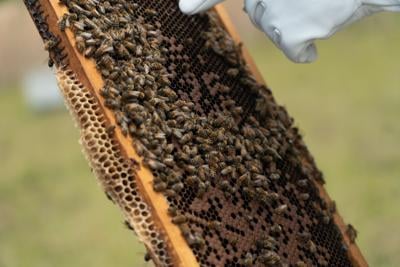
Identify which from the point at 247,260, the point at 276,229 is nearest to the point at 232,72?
the point at 276,229

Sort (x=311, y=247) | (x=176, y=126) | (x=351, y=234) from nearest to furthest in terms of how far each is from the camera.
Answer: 1. (x=176, y=126)
2. (x=311, y=247)
3. (x=351, y=234)

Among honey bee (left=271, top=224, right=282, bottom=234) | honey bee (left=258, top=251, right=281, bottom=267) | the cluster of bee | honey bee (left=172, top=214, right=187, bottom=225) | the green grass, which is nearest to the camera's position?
honey bee (left=172, top=214, right=187, bottom=225)

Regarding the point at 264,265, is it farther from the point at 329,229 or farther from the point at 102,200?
the point at 102,200

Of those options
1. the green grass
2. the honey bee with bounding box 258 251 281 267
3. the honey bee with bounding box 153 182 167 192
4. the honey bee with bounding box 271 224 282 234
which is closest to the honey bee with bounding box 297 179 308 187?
the honey bee with bounding box 271 224 282 234

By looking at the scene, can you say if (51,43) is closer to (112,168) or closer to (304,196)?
(112,168)

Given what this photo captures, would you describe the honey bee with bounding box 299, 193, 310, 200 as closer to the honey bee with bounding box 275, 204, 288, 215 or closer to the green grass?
the honey bee with bounding box 275, 204, 288, 215

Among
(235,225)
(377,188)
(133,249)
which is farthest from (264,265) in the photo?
(377,188)
